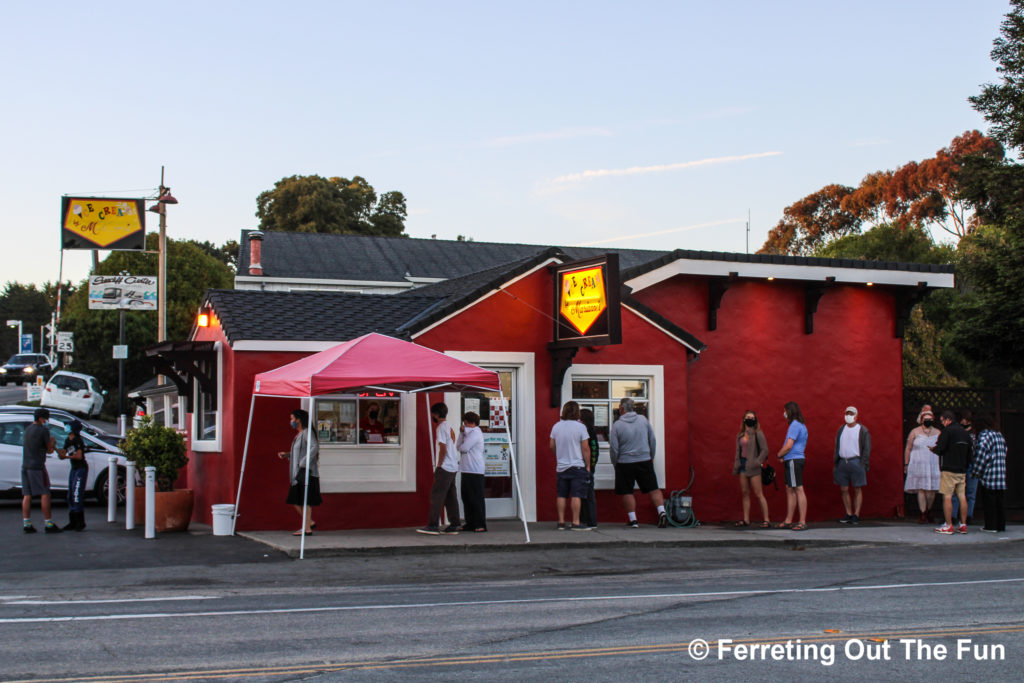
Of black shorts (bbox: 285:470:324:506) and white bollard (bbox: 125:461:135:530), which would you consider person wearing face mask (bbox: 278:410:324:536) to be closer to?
black shorts (bbox: 285:470:324:506)

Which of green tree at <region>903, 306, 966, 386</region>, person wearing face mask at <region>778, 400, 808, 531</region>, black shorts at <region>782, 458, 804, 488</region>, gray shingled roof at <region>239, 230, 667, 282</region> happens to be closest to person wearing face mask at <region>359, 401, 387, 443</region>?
person wearing face mask at <region>778, 400, 808, 531</region>

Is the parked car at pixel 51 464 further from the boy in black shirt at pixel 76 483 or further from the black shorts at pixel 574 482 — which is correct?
the black shorts at pixel 574 482

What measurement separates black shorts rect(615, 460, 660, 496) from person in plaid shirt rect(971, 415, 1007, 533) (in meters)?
4.94

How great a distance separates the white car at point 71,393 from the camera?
39750 millimetres

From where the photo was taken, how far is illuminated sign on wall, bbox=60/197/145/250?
25.4m

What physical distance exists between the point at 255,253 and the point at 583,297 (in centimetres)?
1859

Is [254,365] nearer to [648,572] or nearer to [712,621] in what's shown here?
[648,572]

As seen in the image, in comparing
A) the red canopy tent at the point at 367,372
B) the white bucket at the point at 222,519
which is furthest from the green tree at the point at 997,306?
the white bucket at the point at 222,519

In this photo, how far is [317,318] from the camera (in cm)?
1568

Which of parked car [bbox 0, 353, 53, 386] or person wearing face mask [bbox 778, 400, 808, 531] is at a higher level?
parked car [bbox 0, 353, 53, 386]

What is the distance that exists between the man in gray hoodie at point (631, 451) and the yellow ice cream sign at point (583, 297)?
4.28 ft

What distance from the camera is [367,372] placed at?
42.6 ft

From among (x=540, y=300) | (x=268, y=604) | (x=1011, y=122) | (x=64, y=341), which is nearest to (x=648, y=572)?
(x=268, y=604)

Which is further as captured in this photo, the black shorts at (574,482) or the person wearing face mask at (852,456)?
the person wearing face mask at (852,456)
